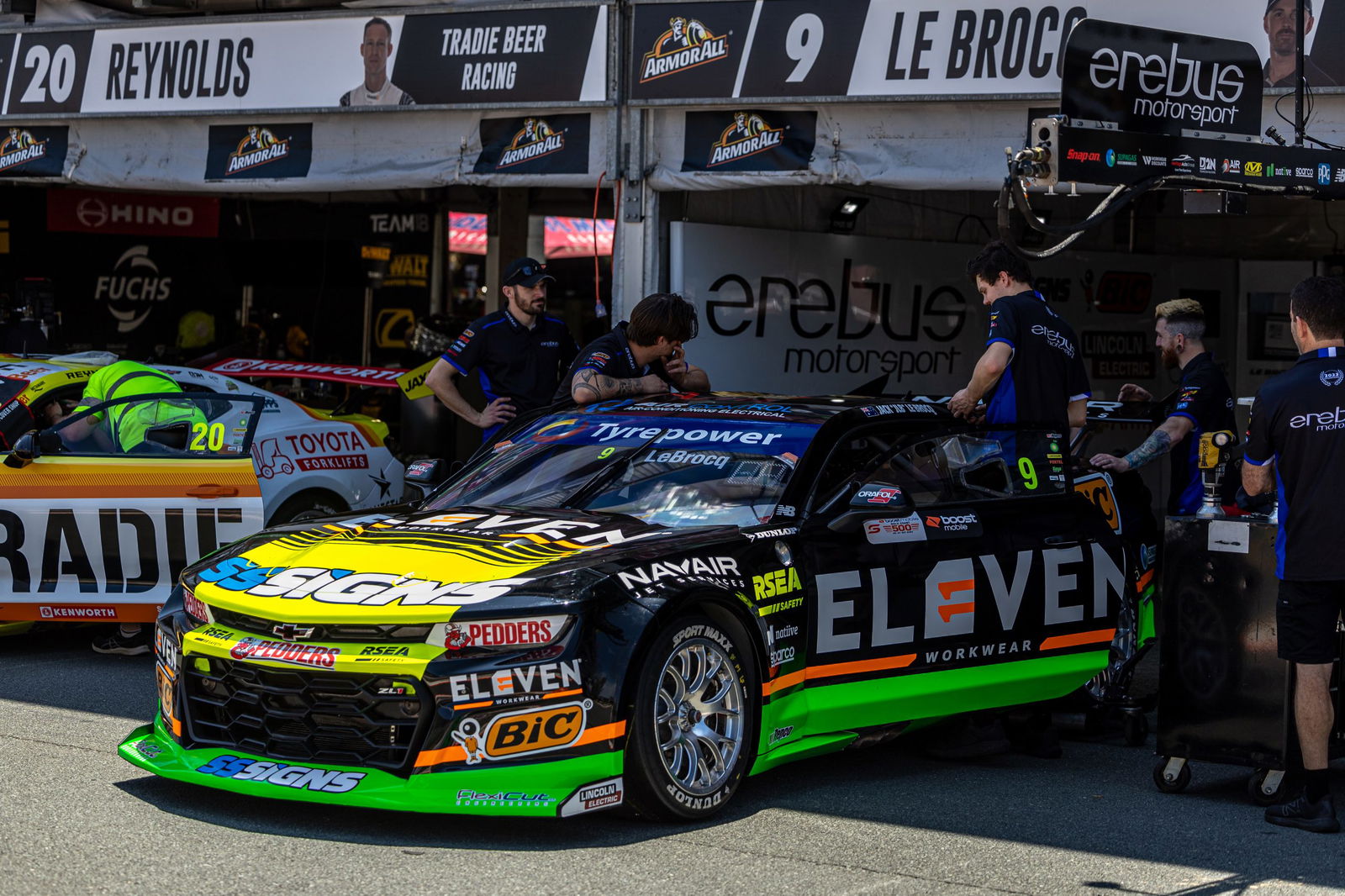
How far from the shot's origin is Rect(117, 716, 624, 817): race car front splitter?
4.91 metres

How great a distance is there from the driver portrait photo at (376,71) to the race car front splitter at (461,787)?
7.17 meters

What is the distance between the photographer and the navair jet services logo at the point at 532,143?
10.9 meters

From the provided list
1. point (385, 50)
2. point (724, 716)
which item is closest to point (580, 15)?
point (385, 50)

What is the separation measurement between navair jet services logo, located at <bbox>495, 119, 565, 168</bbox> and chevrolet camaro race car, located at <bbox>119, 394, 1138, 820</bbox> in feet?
14.6

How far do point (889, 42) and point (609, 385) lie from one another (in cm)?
324

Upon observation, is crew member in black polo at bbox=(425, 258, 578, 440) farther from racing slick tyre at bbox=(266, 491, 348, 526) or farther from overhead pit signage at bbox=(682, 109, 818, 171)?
overhead pit signage at bbox=(682, 109, 818, 171)

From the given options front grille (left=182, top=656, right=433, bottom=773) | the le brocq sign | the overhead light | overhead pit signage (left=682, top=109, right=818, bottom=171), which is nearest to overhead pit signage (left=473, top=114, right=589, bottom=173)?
overhead pit signage (left=682, top=109, right=818, bottom=171)

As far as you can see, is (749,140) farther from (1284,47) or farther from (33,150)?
(33,150)

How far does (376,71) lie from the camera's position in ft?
37.7

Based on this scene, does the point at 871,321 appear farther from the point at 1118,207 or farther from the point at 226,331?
the point at 226,331

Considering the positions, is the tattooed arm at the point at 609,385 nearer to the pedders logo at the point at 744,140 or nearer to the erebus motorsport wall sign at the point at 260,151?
the pedders logo at the point at 744,140

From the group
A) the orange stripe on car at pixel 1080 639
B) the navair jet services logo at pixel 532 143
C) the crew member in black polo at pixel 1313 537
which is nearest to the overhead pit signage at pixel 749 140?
the navair jet services logo at pixel 532 143

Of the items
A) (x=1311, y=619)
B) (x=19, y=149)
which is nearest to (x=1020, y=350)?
(x=1311, y=619)

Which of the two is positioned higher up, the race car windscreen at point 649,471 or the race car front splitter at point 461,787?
the race car windscreen at point 649,471
